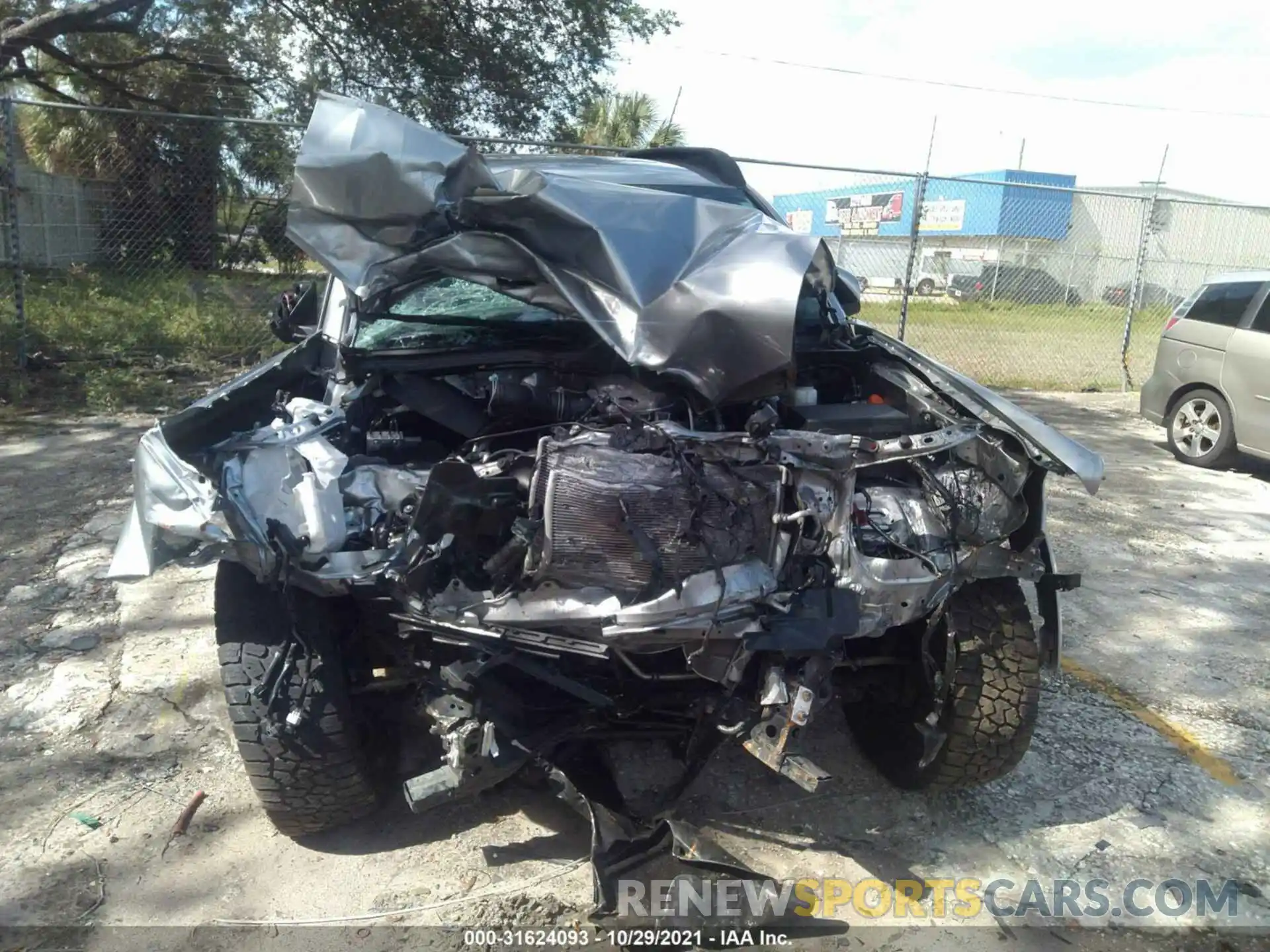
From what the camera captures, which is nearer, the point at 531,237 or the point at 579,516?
the point at 579,516

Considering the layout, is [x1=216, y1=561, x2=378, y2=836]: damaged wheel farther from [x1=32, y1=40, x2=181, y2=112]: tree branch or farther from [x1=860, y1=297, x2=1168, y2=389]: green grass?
[x1=32, y1=40, x2=181, y2=112]: tree branch

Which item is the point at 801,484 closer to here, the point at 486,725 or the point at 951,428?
the point at 951,428

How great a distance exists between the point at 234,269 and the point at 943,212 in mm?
19464

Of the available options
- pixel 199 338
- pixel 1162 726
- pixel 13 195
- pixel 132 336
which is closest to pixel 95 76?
pixel 132 336

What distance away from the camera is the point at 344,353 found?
306 cm

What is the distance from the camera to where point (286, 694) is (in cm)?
253

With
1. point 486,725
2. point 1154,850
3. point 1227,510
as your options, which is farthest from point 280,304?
point 1227,510

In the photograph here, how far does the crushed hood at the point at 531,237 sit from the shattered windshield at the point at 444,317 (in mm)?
265

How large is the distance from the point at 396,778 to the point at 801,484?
171 cm

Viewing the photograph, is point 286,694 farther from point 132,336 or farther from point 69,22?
point 69,22

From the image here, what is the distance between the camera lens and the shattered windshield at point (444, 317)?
3301 millimetres

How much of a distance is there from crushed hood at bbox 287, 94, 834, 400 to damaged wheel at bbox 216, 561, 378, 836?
1059 millimetres

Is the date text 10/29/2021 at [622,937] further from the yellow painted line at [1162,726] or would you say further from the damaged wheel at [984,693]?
the yellow painted line at [1162,726]

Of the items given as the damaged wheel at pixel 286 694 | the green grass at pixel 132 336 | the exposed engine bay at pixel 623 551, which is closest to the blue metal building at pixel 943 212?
the green grass at pixel 132 336
